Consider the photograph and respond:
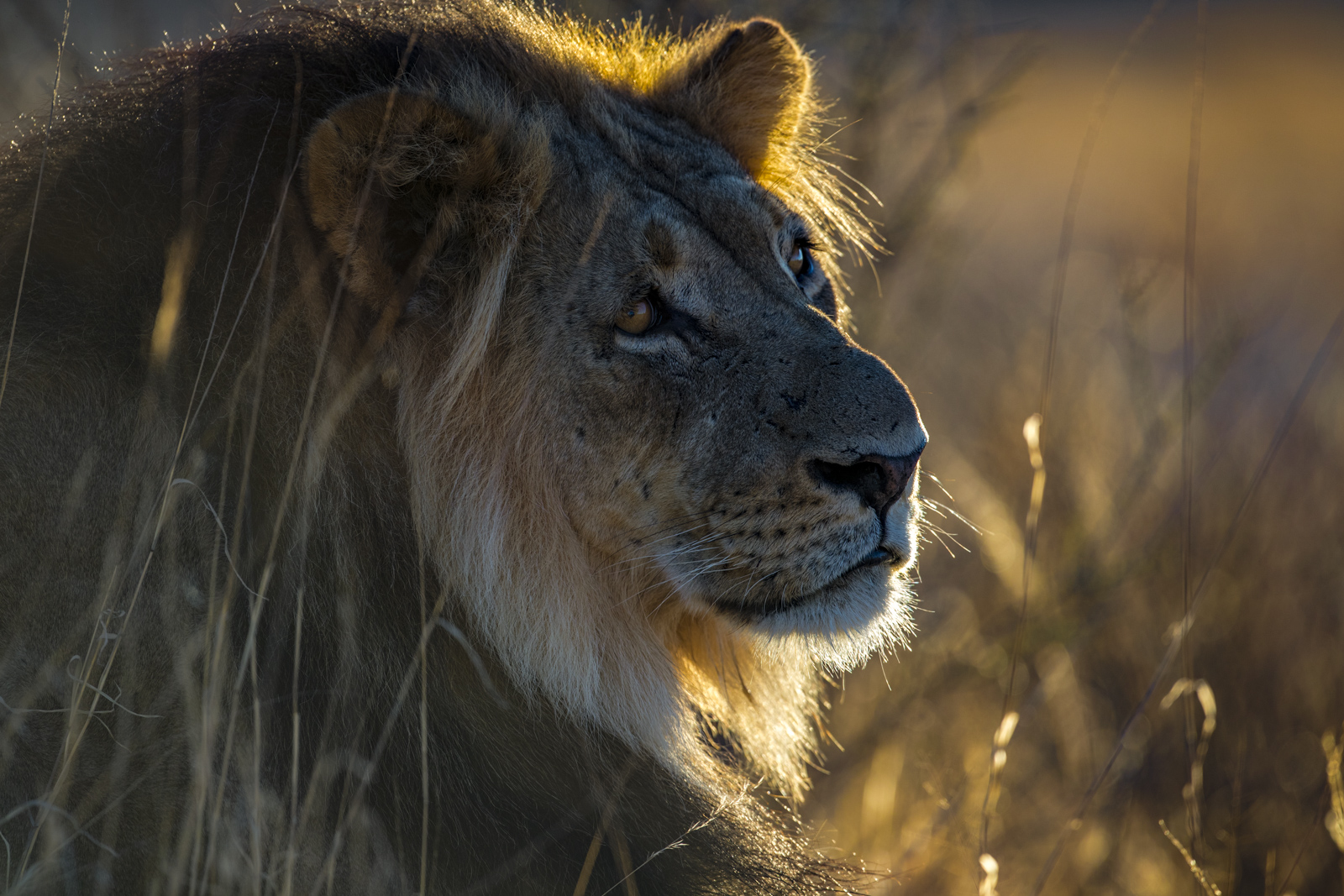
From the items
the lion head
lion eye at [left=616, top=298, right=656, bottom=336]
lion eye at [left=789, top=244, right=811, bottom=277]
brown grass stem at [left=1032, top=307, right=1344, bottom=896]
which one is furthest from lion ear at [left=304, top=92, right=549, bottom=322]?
brown grass stem at [left=1032, top=307, right=1344, bottom=896]

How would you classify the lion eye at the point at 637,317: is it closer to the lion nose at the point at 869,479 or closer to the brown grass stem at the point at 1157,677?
the lion nose at the point at 869,479

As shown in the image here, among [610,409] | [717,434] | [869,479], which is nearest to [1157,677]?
[869,479]

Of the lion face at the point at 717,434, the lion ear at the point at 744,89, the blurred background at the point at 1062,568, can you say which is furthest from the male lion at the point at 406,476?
the blurred background at the point at 1062,568

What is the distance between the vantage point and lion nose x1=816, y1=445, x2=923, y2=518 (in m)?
2.70

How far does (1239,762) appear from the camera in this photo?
4.74 meters

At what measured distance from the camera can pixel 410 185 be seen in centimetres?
266

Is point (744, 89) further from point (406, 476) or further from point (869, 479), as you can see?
point (406, 476)

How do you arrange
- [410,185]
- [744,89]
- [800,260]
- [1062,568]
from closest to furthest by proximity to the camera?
[410,185] → [800,260] → [744,89] → [1062,568]

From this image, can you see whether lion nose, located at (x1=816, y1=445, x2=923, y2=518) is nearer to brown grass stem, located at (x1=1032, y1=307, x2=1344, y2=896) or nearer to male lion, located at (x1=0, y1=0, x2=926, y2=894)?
male lion, located at (x1=0, y1=0, x2=926, y2=894)

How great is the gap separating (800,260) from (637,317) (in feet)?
2.46

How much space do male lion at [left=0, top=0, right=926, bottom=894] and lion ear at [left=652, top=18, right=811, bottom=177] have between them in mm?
373

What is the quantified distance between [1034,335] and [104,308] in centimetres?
808

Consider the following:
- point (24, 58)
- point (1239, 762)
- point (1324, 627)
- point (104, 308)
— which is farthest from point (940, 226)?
point (104, 308)

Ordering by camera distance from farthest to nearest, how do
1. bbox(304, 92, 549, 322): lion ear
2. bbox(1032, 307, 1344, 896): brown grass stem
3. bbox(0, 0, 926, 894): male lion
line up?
1. bbox(1032, 307, 1344, 896): brown grass stem
2. bbox(304, 92, 549, 322): lion ear
3. bbox(0, 0, 926, 894): male lion
